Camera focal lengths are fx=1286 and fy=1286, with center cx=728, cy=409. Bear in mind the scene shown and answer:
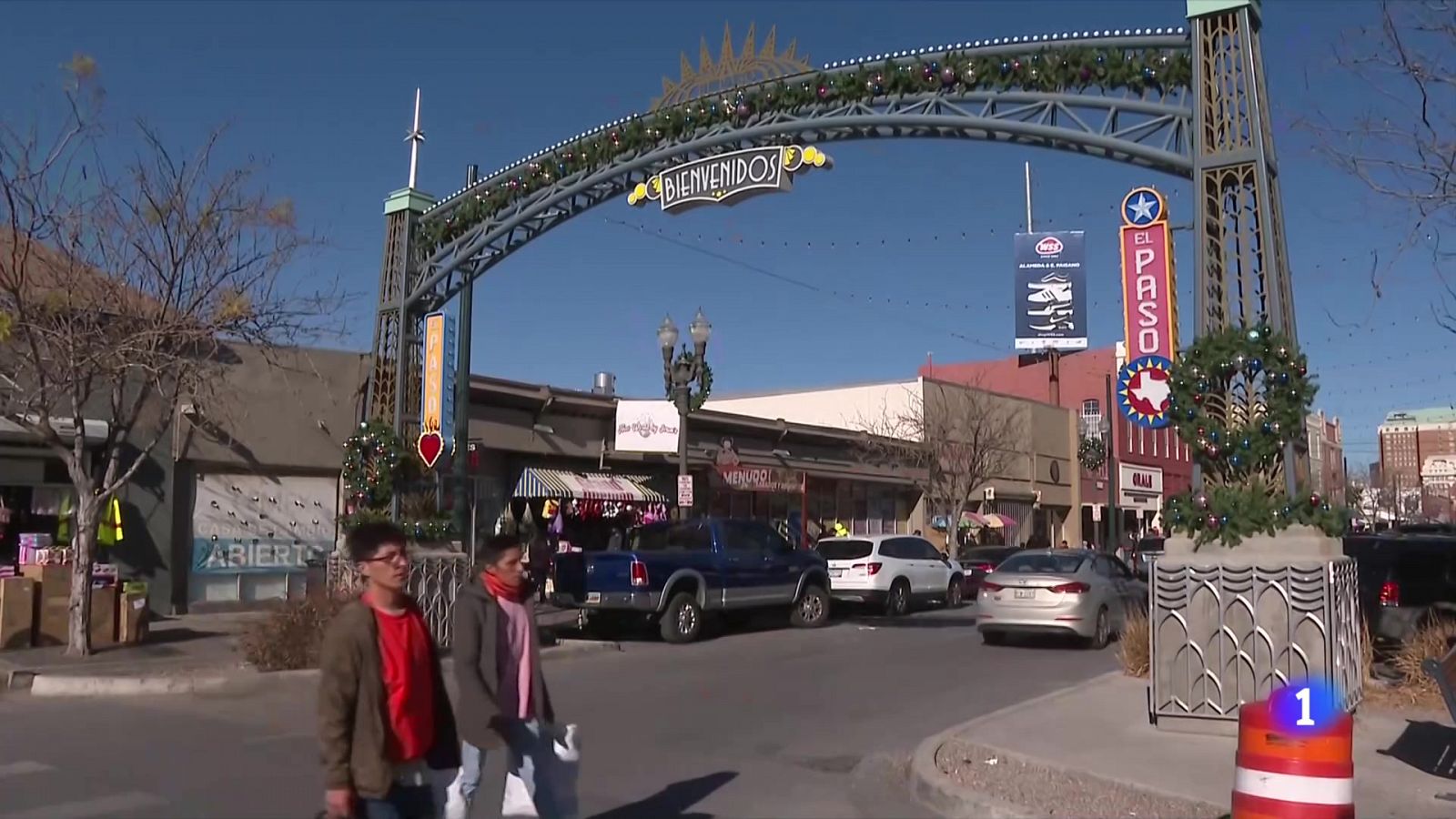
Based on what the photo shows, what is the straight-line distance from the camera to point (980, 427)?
38500 millimetres

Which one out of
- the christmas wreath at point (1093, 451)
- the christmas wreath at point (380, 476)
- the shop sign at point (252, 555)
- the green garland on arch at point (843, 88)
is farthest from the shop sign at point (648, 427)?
the christmas wreath at point (1093, 451)

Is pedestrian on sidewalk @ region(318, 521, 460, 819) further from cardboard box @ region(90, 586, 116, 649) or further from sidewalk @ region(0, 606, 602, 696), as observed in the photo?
cardboard box @ region(90, 586, 116, 649)

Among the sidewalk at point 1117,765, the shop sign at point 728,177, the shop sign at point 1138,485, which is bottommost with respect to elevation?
the sidewalk at point 1117,765

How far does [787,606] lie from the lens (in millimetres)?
22734

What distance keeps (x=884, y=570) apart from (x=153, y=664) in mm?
13684

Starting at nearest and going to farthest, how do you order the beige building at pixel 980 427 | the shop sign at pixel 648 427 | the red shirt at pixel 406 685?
the red shirt at pixel 406 685
the shop sign at pixel 648 427
the beige building at pixel 980 427

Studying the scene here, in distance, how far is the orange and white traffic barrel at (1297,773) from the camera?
6.03m

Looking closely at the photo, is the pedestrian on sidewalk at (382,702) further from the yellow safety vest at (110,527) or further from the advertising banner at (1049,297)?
the advertising banner at (1049,297)

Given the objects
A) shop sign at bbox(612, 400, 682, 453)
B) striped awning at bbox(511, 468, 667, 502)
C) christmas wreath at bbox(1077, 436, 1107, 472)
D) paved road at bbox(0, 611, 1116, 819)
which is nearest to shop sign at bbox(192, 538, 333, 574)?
striped awning at bbox(511, 468, 667, 502)

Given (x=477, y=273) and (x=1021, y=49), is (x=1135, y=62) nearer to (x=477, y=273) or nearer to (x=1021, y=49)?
(x=1021, y=49)

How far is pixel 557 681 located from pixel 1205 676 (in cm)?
706

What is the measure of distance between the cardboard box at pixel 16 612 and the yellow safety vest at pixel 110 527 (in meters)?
3.63

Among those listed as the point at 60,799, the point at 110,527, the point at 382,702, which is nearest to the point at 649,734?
the point at 60,799

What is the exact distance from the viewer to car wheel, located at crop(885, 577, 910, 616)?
965 inches
